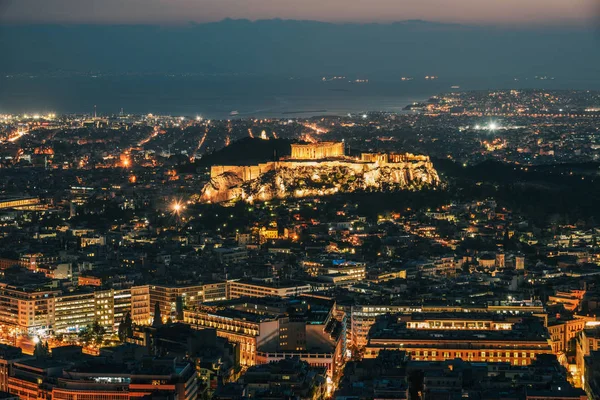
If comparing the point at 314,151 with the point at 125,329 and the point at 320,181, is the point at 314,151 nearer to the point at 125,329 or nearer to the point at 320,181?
the point at 320,181

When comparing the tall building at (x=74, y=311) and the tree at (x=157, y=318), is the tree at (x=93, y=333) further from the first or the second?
the tree at (x=157, y=318)

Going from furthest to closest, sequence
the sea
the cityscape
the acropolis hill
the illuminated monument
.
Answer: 1. the sea
2. the illuminated monument
3. the acropolis hill
4. the cityscape

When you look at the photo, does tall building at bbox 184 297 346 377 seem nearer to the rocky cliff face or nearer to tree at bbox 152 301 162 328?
tree at bbox 152 301 162 328

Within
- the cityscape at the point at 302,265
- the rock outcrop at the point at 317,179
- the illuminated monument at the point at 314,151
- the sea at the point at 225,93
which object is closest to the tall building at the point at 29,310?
the cityscape at the point at 302,265

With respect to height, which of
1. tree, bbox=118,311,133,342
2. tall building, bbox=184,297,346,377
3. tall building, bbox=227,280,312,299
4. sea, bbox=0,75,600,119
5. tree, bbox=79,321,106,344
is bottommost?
sea, bbox=0,75,600,119

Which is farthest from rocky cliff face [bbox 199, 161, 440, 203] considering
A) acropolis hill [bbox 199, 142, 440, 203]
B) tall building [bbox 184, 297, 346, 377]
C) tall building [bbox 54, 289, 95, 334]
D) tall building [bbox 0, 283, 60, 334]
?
tall building [bbox 184, 297, 346, 377]

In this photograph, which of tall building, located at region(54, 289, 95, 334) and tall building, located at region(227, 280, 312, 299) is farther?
tall building, located at region(227, 280, 312, 299)

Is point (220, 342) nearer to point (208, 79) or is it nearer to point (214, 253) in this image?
point (214, 253)
